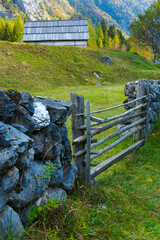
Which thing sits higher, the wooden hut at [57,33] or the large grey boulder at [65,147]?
the wooden hut at [57,33]

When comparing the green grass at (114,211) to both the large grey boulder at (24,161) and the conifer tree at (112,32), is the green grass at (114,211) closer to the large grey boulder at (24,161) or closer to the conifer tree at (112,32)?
the large grey boulder at (24,161)

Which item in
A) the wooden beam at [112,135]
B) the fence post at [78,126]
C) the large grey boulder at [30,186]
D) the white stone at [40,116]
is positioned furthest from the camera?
the wooden beam at [112,135]

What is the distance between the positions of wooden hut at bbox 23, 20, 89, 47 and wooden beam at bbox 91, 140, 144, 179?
1156 inches

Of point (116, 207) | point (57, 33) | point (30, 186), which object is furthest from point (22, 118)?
point (57, 33)

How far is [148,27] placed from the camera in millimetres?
29156

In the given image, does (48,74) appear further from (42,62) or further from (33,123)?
(33,123)

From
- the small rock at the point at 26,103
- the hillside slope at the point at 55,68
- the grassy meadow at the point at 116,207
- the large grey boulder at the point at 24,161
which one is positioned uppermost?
the hillside slope at the point at 55,68

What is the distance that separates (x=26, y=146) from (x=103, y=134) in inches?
225

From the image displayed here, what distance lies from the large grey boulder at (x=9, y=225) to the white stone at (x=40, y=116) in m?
→ 0.97

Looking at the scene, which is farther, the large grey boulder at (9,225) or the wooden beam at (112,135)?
the wooden beam at (112,135)

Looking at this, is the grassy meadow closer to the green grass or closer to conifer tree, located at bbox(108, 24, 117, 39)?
the green grass

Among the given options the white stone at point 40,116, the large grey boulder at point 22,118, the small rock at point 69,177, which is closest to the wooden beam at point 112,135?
the small rock at point 69,177

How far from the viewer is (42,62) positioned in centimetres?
2255

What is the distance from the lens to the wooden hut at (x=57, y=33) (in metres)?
32.1
